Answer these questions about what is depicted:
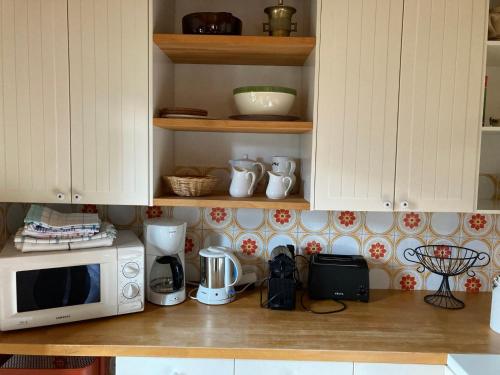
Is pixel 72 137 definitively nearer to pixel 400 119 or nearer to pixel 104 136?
pixel 104 136

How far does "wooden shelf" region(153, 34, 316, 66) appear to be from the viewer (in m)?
1.63

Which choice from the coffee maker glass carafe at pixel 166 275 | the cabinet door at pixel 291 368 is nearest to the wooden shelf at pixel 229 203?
the coffee maker glass carafe at pixel 166 275

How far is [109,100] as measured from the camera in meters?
1.64

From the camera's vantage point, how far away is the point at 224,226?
203 cm

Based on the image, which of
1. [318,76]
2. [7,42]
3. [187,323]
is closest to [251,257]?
[187,323]

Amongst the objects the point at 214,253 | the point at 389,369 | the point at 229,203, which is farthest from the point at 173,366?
the point at 389,369

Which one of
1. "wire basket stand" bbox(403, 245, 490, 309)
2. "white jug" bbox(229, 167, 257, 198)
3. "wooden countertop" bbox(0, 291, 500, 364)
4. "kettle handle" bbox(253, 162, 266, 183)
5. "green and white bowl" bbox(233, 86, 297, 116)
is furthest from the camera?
"wire basket stand" bbox(403, 245, 490, 309)

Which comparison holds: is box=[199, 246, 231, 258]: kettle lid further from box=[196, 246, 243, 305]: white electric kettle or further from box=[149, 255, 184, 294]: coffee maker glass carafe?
box=[149, 255, 184, 294]: coffee maker glass carafe

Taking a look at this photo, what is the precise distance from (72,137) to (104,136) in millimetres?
123

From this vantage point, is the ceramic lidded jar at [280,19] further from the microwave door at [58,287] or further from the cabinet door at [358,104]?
the microwave door at [58,287]

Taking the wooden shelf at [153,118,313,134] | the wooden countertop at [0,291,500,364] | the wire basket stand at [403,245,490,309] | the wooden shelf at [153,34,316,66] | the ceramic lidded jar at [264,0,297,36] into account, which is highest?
the ceramic lidded jar at [264,0,297,36]

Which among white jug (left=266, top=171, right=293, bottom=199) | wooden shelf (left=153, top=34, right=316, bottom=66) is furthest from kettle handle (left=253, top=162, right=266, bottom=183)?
wooden shelf (left=153, top=34, right=316, bottom=66)

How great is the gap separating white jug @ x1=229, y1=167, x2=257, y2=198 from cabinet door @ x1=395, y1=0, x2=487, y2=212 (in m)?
0.59

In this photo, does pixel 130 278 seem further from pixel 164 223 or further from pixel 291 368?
pixel 291 368
